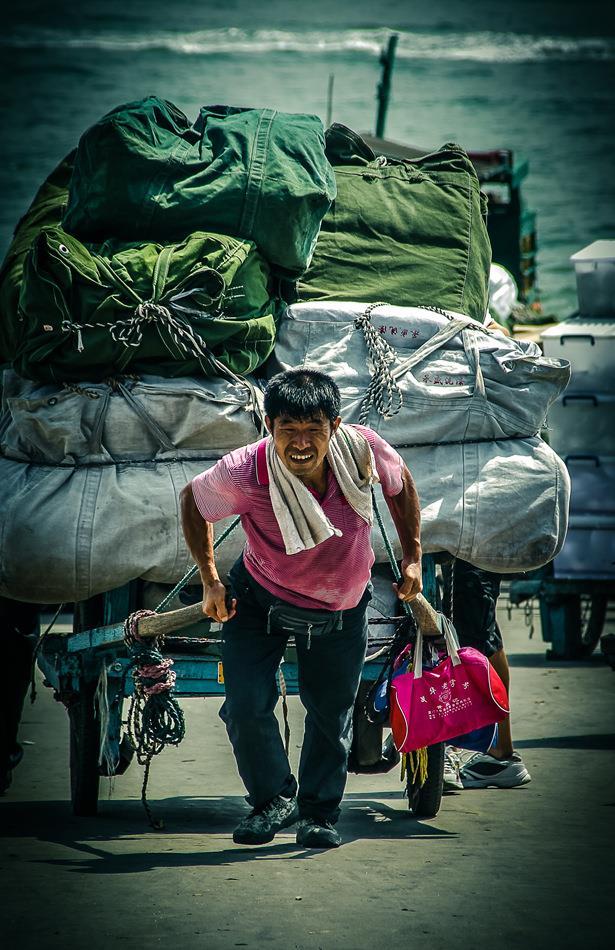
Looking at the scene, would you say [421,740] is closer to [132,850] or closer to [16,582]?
[132,850]

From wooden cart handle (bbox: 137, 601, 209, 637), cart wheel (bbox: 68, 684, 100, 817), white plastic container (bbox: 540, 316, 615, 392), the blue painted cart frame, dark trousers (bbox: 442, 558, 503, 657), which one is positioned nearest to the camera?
wooden cart handle (bbox: 137, 601, 209, 637)

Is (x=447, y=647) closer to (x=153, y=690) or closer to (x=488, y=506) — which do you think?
(x=488, y=506)

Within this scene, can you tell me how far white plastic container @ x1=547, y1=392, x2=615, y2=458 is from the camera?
26.5 ft

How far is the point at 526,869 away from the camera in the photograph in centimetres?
452

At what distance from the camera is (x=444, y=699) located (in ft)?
16.4

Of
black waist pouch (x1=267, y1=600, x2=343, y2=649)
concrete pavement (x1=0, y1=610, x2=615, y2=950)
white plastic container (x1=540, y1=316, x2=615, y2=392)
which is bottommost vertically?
concrete pavement (x1=0, y1=610, x2=615, y2=950)

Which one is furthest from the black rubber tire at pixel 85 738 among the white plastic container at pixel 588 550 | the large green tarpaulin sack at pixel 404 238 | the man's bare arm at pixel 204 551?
the white plastic container at pixel 588 550

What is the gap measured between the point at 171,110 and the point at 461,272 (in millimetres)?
1306

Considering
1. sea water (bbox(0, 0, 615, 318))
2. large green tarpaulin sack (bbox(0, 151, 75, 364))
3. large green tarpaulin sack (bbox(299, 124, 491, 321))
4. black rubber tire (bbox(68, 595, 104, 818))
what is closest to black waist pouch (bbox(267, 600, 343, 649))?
black rubber tire (bbox(68, 595, 104, 818))

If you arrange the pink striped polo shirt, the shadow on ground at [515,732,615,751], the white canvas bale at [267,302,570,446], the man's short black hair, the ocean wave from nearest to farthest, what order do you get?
the man's short black hair < the pink striped polo shirt < the white canvas bale at [267,302,570,446] < the shadow on ground at [515,732,615,751] < the ocean wave

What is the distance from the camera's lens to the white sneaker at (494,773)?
233 inches

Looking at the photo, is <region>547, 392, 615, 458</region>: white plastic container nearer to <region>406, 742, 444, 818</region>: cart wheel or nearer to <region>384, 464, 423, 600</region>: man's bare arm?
<region>406, 742, 444, 818</region>: cart wheel

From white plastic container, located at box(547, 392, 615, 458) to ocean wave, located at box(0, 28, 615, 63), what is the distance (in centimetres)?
7333

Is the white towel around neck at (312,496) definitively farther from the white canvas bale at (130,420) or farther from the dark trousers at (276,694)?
the white canvas bale at (130,420)
